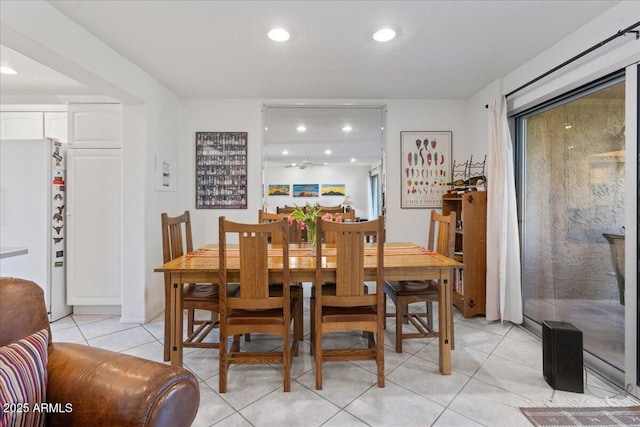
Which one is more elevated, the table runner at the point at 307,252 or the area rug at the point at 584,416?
the table runner at the point at 307,252

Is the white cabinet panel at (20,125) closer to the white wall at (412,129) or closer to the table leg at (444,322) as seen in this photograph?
the white wall at (412,129)

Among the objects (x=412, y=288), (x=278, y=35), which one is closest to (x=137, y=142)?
(x=278, y=35)

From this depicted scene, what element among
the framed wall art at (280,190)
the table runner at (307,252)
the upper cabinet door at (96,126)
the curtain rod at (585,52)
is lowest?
the table runner at (307,252)

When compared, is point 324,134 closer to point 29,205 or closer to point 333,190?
point 333,190

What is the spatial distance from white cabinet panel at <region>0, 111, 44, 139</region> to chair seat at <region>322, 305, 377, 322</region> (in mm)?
3706

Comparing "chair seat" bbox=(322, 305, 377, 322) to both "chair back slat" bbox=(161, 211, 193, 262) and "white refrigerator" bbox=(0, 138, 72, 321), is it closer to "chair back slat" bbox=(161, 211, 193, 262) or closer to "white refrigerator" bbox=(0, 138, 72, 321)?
"chair back slat" bbox=(161, 211, 193, 262)

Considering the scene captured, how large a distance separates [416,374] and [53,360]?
6.34 ft

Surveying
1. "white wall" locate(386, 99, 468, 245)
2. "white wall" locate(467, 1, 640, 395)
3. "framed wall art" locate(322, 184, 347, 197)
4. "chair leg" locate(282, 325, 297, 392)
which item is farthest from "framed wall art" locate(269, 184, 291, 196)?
"white wall" locate(467, 1, 640, 395)

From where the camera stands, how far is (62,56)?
6.66 ft

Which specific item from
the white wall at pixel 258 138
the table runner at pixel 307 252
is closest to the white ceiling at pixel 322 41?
the white wall at pixel 258 138

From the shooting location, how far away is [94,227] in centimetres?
307

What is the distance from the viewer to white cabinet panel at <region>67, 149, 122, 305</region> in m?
3.05

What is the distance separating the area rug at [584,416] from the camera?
62.2 inches

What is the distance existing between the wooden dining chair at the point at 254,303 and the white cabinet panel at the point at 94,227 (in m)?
1.89
